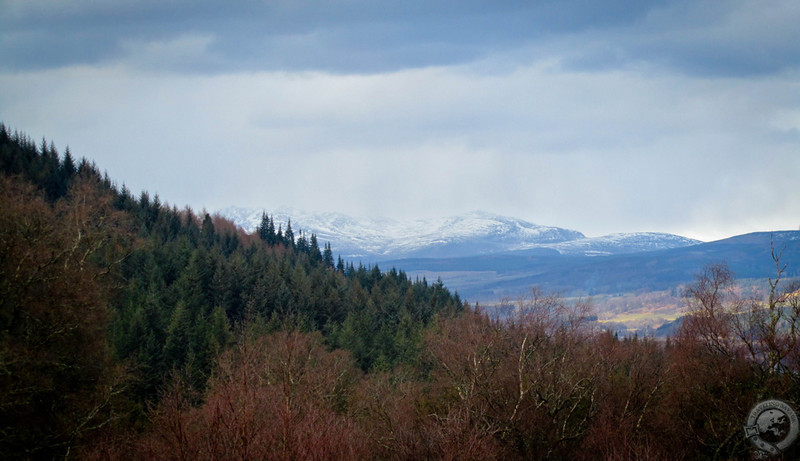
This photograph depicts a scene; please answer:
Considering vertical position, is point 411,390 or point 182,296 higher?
point 182,296

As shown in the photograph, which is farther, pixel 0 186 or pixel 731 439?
pixel 0 186

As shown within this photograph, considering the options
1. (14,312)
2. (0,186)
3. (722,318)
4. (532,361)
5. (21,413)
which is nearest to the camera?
(21,413)

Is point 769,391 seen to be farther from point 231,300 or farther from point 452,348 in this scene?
point 231,300

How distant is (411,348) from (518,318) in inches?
1873

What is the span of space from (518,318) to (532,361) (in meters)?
3.86

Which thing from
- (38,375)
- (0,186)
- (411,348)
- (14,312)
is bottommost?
(411,348)

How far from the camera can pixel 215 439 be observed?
65.3 ft

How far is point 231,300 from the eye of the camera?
10262 centimetres

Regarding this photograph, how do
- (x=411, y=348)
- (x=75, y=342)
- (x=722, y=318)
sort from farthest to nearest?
(x=411, y=348) → (x=722, y=318) → (x=75, y=342)

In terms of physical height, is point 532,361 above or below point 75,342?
below

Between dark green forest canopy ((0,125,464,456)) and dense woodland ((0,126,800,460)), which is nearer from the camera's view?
dense woodland ((0,126,800,460))

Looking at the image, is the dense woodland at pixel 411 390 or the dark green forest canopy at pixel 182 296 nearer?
the dense woodland at pixel 411 390

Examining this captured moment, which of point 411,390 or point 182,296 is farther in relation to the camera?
point 182,296

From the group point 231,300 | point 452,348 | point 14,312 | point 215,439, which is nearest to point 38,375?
point 14,312
